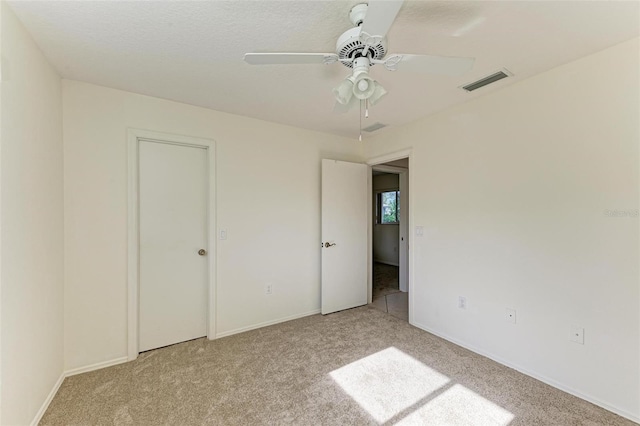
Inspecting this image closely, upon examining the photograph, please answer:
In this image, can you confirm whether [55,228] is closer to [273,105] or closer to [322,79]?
[273,105]

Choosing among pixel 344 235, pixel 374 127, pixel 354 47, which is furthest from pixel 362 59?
pixel 344 235

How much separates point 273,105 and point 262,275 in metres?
1.88

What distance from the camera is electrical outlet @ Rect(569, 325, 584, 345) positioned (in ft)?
6.20

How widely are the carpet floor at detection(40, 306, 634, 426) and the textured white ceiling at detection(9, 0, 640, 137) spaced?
2375mm

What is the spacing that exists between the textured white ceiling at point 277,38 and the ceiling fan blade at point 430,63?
293 millimetres

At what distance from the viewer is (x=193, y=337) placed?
2758mm

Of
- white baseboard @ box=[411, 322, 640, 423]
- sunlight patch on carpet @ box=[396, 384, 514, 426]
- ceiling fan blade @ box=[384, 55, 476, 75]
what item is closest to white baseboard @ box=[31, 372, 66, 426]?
sunlight patch on carpet @ box=[396, 384, 514, 426]

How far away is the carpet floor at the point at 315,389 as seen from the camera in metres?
1.69

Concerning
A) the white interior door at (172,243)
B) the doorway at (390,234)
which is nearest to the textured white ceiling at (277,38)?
the white interior door at (172,243)

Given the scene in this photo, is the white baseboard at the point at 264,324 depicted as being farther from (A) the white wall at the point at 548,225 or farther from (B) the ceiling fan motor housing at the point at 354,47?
(B) the ceiling fan motor housing at the point at 354,47

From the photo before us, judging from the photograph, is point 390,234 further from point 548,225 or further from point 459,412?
point 459,412

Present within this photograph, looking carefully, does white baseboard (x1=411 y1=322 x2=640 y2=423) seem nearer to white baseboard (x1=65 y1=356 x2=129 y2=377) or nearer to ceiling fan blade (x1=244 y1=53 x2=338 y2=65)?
ceiling fan blade (x1=244 y1=53 x2=338 y2=65)

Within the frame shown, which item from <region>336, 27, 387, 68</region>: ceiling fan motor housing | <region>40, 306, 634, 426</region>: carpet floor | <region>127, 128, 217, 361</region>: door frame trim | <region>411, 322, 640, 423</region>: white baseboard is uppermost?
<region>336, 27, 387, 68</region>: ceiling fan motor housing

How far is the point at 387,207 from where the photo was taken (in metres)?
7.22
